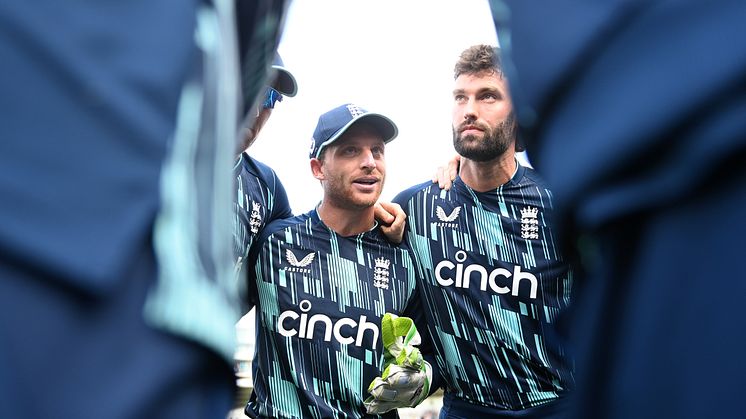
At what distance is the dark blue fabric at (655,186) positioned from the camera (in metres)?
0.77

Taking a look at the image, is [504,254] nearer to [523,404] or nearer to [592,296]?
[523,404]

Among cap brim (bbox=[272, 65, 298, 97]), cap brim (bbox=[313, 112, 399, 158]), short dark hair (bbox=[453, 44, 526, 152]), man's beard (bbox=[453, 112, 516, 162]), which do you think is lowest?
man's beard (bbox=[453, 112, 516, 162])

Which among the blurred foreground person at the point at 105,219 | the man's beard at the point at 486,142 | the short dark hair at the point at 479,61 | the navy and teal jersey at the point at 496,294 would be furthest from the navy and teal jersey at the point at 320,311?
the blurred foreground person at the point at 105,219

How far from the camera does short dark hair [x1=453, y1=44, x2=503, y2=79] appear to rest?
4.13 meters

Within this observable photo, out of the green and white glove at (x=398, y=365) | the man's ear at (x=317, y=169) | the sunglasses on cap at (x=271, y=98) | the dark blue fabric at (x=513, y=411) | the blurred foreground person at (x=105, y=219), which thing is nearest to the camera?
the blurred foreground person at (x=105, y=219)

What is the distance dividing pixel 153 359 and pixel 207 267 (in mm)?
125

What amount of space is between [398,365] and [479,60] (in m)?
1.59

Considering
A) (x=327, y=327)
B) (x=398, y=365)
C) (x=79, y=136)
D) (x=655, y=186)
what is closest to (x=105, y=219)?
(x=79, y=136)

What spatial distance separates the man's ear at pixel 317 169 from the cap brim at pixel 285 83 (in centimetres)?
46

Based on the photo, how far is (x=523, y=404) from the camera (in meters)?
3.66

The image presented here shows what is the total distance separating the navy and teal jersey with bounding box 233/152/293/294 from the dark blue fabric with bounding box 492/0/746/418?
2.97m

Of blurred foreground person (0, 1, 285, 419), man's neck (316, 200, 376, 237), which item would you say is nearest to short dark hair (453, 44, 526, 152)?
man's neck (316, 200, 376, 237)

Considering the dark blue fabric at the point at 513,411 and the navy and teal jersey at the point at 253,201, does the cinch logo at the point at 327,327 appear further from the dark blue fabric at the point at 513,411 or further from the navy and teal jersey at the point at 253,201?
the dark blue fabric at the point at 513,411

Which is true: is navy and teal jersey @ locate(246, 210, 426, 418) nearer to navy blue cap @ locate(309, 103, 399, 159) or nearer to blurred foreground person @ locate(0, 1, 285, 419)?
navy blue cap @ locate(309, 103, 399, 159)
